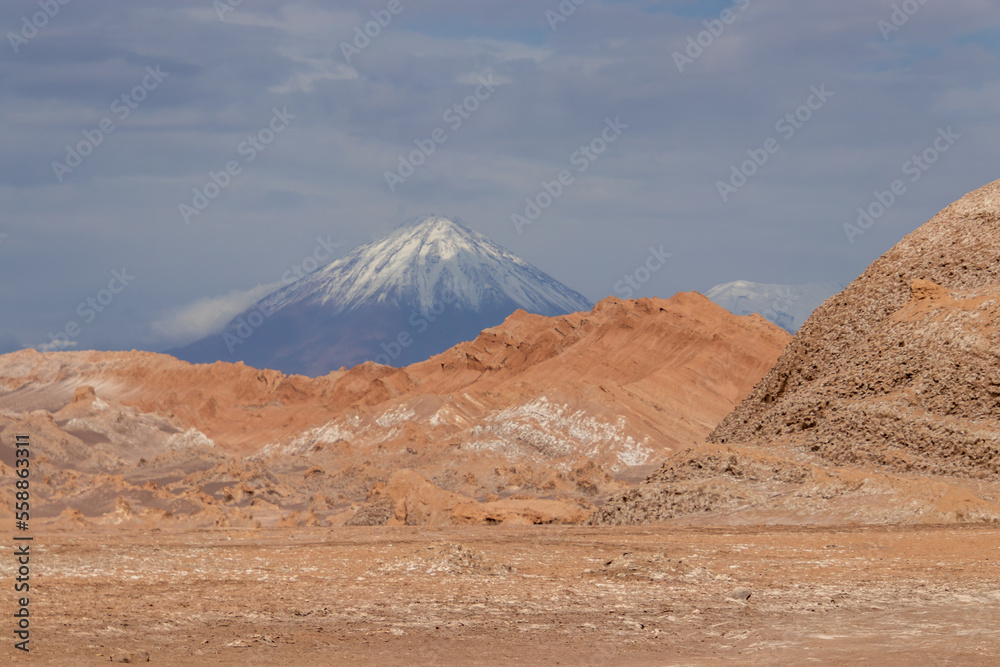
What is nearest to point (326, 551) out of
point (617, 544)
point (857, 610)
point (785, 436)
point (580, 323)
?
point (617, 544)

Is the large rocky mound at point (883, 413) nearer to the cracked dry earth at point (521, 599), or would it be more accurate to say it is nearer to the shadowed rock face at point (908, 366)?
the shadowed rock face at point (908, 366)

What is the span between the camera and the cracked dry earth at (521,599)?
12484 mm

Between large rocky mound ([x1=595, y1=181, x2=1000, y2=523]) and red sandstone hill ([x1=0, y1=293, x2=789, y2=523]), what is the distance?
6.19 m

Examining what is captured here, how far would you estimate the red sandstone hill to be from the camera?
143 ft

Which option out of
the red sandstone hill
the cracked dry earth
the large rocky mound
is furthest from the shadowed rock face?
the red sandstone hill

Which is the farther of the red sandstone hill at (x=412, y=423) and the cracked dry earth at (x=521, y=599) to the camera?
the red sandstone hill at (x=412, y=423)

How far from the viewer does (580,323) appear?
9312 centimetres

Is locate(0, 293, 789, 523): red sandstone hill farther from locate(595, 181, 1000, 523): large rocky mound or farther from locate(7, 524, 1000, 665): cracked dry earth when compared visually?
locate(7, 524, 1000, 665): cracked dry earth

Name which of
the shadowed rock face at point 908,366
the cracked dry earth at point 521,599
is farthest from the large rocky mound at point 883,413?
the cracked dry earth at point 521,599

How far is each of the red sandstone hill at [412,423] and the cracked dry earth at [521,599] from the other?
11.7m

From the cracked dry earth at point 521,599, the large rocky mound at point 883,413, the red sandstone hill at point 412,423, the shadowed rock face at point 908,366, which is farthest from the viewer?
the red sandstone hill at point 412,423

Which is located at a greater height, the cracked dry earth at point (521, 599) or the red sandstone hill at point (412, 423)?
the red sandstone hill at point (412, 423)

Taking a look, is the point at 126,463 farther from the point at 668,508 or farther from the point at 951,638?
the point at 951,638

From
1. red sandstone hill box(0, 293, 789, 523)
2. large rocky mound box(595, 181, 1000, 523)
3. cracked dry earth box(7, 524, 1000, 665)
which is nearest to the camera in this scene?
cracked dry earth box(7, 524, 1000, 665)
